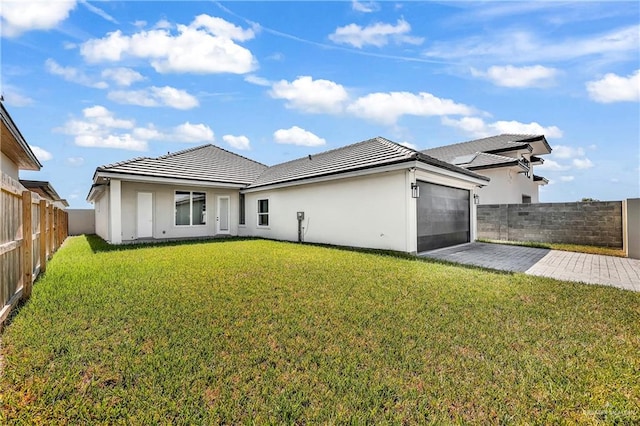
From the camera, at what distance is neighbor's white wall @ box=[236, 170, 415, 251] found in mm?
9742

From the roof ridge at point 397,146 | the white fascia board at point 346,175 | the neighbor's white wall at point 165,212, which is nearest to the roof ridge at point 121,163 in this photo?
the neighbor's white wall at point 165,212

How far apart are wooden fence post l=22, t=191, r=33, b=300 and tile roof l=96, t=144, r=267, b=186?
317 inches

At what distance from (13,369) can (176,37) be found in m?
9.70

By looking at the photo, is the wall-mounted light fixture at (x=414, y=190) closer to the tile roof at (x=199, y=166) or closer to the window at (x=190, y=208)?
the tile roof at (x=199, y=166)

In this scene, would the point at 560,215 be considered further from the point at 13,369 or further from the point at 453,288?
the point at 13,369

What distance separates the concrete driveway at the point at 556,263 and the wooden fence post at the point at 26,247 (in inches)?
373

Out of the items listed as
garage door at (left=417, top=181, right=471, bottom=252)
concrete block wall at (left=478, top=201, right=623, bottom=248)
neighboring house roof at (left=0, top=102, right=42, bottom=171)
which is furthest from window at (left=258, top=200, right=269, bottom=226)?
concrete block wall at (left=478, top=201, right=623, bottom=248)

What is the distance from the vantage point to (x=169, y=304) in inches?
177

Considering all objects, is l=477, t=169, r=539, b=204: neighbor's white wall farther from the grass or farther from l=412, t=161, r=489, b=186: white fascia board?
the grass

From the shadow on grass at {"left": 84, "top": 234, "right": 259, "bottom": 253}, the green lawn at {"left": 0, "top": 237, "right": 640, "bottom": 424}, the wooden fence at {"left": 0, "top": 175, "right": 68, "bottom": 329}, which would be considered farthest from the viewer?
the shadow on grass at {"left": 84, "top": 234, "right": 259, "bottom": 253}

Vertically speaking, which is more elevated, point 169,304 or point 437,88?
point 437,88

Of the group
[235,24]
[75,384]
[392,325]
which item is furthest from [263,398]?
[235,24]

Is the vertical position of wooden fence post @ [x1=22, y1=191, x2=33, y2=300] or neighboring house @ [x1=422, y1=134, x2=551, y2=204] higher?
neighboring house @ [x1=422, y1=134, x2=551, y2=204]

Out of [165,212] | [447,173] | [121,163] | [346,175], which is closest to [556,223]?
[447,173]
